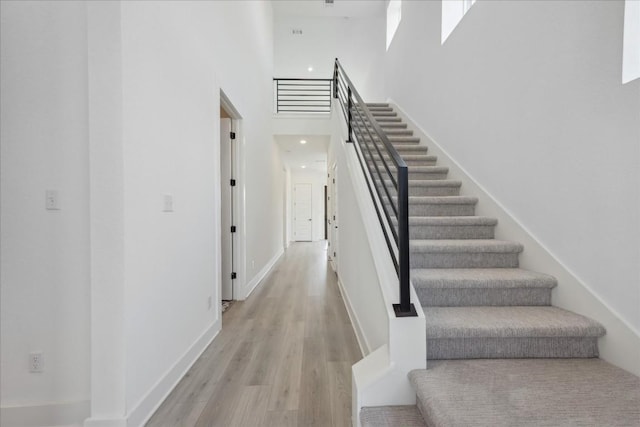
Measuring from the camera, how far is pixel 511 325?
143 centimetres

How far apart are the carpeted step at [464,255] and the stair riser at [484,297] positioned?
11.6 inches

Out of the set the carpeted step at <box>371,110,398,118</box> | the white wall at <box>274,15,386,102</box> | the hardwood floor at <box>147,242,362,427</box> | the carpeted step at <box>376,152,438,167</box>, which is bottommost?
the hardwood floor at <box>147,242,362,427</box>

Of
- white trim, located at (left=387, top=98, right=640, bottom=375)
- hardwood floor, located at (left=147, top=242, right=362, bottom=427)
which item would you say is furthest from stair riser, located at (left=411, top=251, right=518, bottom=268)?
hardwood floor, located at (left=147, top=242, right=362, bottom=427)

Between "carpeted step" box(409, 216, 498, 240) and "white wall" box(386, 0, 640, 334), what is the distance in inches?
9.2

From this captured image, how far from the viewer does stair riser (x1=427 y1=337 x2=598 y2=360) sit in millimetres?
1424

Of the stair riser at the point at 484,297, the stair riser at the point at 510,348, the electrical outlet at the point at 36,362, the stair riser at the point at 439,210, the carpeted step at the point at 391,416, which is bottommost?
the carpeted step at the point at 391,416

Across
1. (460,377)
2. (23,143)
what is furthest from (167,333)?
(460,377)

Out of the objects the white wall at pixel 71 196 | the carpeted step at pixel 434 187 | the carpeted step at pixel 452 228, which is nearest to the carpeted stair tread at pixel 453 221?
the carpeted step at pixel 452 228

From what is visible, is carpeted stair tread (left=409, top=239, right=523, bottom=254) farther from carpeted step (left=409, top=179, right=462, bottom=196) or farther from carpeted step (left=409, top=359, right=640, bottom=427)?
carpeted step (left=409, top=179, right=462, bottom=196)

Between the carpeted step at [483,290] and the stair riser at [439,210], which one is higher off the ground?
the stair riser at [439,210]

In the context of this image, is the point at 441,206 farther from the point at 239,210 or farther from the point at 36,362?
the point at 36,362

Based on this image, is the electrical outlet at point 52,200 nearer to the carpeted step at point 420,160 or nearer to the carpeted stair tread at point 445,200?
the carpeted stair tread at point 445,200

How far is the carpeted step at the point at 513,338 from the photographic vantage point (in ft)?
4.63

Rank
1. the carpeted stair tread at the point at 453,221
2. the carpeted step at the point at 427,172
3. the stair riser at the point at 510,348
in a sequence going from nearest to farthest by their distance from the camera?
the stair riser at the point at 510,348 < the carpeted stair tread at the point at 453,221 < the carpeted step at the point at 427,172
